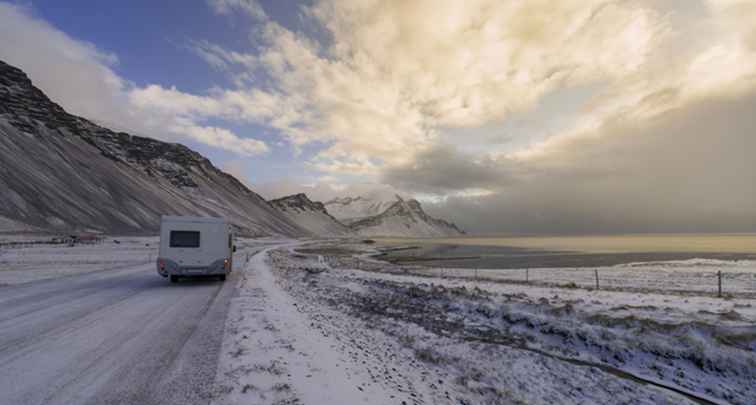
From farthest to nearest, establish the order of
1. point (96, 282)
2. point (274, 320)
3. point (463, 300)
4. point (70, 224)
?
1. point (70, 224)
2. point (96, 282)
3. point (463, 300)
4. point (274, 320)

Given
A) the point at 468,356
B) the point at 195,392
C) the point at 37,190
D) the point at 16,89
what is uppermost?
the point at 16,89

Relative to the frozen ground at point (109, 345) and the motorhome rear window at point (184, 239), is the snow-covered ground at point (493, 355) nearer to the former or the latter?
the frozen ground at point (109, 345)

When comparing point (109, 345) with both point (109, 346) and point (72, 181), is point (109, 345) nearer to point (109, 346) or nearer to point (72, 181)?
point (109, 346)

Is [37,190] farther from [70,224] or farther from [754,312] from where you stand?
[754,312]

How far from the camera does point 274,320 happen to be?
988cm

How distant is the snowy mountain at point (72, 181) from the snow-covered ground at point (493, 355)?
87.9 metres

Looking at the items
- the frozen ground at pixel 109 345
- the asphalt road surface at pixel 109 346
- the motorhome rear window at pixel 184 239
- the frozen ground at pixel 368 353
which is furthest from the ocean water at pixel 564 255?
the asphalt road surface at pixel 109 346

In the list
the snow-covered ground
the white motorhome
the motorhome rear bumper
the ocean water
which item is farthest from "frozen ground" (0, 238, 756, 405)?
the ocean water

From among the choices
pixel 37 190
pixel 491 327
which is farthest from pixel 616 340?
pixel 37 190

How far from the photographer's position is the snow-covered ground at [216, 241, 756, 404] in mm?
6016

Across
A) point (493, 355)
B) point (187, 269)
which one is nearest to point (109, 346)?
point (493, 355)

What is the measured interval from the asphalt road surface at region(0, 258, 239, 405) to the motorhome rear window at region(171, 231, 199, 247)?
122 inches

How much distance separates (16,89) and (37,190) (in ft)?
253

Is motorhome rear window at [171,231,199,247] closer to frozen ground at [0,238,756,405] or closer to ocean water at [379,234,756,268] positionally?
frozen ground at [0,238,756,405]
